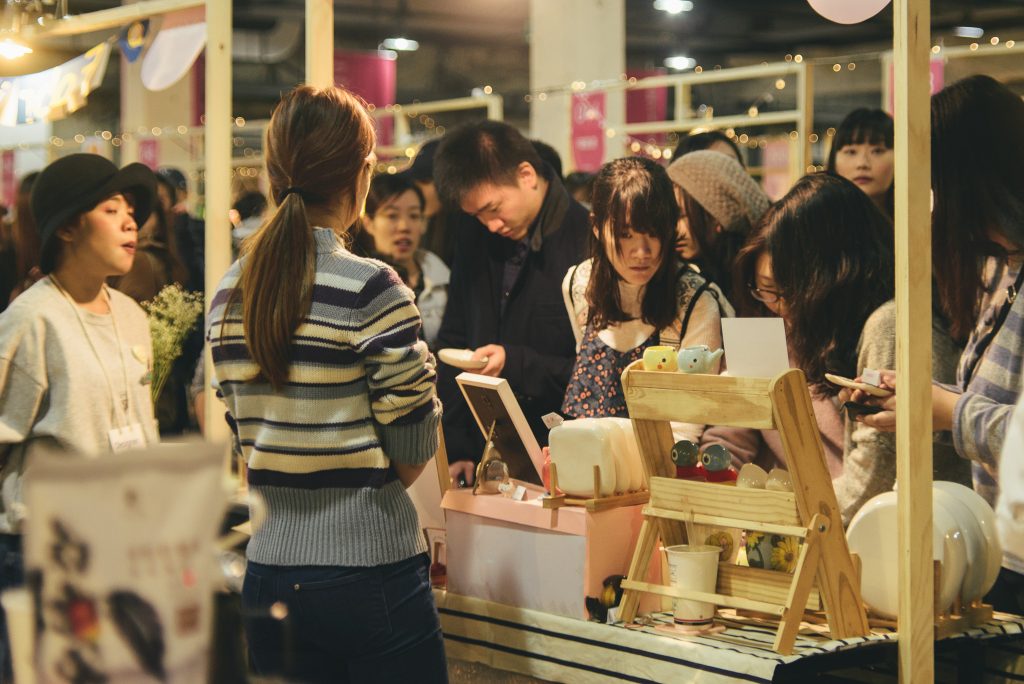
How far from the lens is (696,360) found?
2.21m

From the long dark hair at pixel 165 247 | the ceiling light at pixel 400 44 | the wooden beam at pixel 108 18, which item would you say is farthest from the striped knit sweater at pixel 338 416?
the ceiling light at pixel 400 44

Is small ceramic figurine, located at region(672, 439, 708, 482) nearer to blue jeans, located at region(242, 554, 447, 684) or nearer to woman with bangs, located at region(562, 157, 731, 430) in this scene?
woman with bangs, located at region(562, 157, 731, 430)

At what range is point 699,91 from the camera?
17.3 m

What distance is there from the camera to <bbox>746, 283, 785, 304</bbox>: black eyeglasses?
2.61m

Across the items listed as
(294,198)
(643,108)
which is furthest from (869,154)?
(643,108)

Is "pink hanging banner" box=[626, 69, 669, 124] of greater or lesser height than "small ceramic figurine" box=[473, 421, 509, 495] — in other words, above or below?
above

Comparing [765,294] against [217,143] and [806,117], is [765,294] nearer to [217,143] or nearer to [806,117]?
[217,143]

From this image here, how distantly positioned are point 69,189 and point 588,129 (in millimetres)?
5119

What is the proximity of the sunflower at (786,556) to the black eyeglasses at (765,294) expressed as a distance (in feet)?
1.93

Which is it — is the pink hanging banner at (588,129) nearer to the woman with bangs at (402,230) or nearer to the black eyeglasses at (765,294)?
the woman with bangs at (402,230)

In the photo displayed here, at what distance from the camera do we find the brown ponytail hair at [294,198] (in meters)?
1.94

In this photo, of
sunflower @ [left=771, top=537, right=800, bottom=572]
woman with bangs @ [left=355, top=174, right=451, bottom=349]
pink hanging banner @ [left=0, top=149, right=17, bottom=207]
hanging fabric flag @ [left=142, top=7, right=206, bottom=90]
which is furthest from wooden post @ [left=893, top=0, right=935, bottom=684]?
pink hanging banner @ [left=0, top=149, right=17, bottom=207]

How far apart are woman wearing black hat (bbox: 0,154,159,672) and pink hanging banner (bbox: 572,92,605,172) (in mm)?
4834

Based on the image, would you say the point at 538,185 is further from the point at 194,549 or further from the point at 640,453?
the point at 194,549
